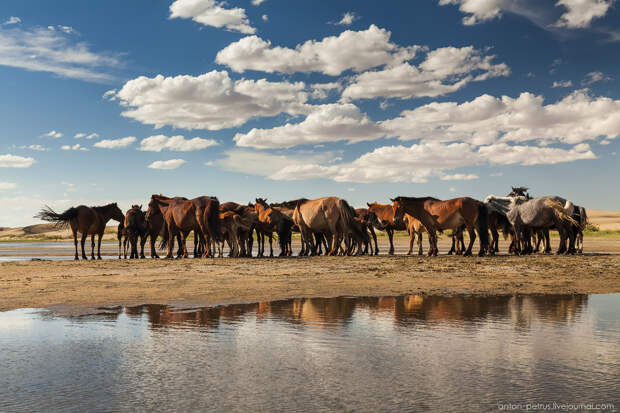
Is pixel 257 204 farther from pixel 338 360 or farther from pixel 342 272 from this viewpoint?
pixel 338 360

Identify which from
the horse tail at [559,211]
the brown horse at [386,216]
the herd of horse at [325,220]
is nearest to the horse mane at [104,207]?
the herd of horse at [325,220]

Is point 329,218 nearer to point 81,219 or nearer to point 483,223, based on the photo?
point 483,223

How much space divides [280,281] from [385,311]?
474 centimetres

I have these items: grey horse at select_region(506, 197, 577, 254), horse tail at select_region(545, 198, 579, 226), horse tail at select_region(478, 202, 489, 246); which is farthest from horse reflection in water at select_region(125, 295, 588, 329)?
horse tail at select_region(545, 198, 579, 226)

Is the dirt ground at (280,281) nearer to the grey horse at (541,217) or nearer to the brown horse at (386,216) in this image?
the grey horse at (541,217)

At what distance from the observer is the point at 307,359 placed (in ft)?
17.3

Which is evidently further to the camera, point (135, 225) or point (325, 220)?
point (135, 225)

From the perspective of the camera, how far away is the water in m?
4.04

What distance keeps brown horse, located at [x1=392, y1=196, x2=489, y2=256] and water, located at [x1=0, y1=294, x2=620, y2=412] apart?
1255 cm

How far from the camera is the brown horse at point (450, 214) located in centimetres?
2097

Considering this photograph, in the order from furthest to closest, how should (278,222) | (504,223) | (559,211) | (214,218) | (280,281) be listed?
(504,223) < (278,222) < (559,211) < (214,218) < (280,281)

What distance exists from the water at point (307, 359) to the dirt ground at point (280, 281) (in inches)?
68.6

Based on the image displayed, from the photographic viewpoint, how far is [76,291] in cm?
1098

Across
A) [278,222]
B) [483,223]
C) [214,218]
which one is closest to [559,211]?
[483,223]
